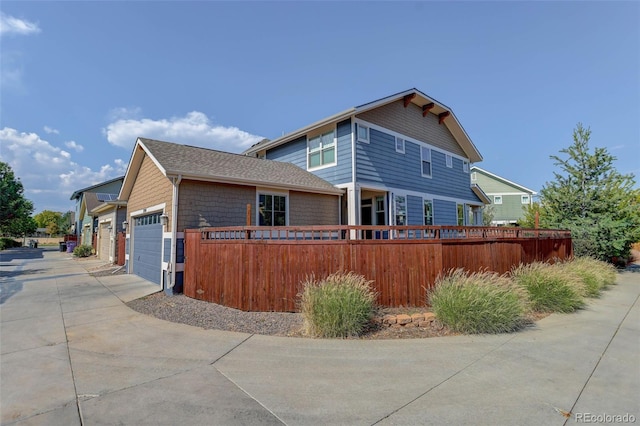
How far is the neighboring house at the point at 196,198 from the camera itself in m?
8.79

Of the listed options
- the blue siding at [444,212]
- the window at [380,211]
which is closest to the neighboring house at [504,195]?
the blue siding at [444,212]

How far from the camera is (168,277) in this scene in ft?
28.4

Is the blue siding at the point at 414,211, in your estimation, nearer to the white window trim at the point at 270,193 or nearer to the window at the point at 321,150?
the window at the point at 321,150

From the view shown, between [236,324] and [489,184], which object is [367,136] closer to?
[236,324]

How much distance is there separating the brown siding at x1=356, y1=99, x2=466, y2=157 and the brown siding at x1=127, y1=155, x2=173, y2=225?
24.3ft

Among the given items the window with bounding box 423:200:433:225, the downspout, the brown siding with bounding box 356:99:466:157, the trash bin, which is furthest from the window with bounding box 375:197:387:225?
the trash bin

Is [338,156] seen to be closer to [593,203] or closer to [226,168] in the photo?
[226,168]

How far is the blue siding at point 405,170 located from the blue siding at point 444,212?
1.72ft

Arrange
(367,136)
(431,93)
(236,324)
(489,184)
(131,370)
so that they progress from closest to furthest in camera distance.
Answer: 1. (131,370)
2. (236,324)
3. (367,136)
4. (431,93)
5. (489,184)

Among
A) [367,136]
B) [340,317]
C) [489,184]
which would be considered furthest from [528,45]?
[489,184]

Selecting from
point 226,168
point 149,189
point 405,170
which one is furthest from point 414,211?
point 149,189

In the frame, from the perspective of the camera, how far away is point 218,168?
10055mm

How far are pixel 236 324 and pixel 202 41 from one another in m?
10.2

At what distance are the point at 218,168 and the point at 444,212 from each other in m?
12.2
